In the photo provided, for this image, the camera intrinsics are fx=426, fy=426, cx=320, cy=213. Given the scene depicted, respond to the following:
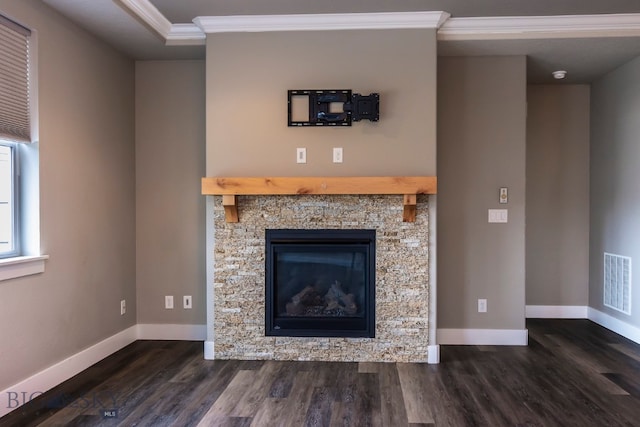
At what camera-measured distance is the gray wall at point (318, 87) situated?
3.14 m

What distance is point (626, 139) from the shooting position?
378cm

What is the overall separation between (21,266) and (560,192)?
464 centimetres

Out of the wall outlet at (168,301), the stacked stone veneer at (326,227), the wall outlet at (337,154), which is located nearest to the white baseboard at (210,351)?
the stacked stone veneer at (326,227)

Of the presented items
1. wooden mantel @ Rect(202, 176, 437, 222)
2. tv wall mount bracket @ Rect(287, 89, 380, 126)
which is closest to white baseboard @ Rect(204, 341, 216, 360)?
wooden mantel @ Rect(202, 176, 437, 222)

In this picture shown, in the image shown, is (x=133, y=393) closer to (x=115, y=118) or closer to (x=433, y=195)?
(x=115, y=118)

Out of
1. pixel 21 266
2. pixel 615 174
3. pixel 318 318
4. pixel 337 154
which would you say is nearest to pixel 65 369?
pixel 21 266

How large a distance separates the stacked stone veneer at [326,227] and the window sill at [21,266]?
1.13m

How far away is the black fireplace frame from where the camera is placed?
3180mm

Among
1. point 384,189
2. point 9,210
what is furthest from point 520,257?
point 9,210

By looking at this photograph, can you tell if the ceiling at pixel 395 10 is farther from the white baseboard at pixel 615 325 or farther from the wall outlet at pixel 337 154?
the white baseboard at pixel 615 325

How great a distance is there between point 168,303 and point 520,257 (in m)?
3.04

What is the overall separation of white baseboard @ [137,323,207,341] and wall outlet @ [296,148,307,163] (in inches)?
66.8

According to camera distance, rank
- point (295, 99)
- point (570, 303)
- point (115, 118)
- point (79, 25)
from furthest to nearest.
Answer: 1. point (570, 303)
2. point (115, 118)
3. point (295, 99)
4. point (79, 25)

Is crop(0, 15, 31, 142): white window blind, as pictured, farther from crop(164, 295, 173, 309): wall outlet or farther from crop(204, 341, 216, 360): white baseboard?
crop(204, 341, 216, 360): white baseboard
